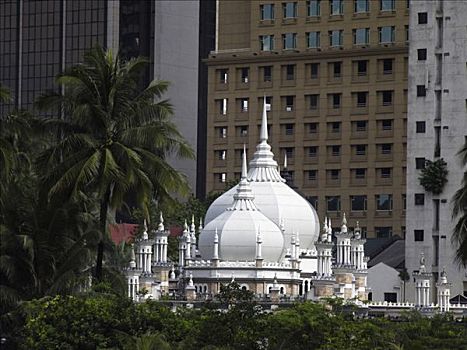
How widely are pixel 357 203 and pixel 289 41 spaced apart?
60.1 feet

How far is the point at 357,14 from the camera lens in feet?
632

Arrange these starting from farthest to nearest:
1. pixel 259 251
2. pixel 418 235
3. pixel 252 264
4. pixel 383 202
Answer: pixel 383 202 < pixel 418 235 < pixel 252 264 < pixel 259 251

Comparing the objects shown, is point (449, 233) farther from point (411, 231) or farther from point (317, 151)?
point (317, 151)

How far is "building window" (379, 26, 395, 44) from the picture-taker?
191 m

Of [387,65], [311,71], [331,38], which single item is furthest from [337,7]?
[387,65]

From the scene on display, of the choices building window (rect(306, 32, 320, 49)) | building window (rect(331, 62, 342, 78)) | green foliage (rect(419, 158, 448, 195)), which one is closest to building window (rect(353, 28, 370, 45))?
building window (rect(331, 62, 342, 78))

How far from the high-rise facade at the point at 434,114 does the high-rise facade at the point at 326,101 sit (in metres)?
29.7

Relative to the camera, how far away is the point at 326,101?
194000 millimetres

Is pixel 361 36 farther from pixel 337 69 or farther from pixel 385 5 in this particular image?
pixel 337 69

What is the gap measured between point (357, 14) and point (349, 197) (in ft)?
58.0

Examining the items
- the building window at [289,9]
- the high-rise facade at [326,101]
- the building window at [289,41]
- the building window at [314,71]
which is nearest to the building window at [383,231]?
the high-rise facade at [326,101]

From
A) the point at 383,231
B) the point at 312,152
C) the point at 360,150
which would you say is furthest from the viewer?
the point at 312,152

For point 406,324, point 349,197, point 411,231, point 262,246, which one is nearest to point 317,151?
point 349,197

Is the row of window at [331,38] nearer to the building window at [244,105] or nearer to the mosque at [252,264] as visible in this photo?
the building window at [244,105]
